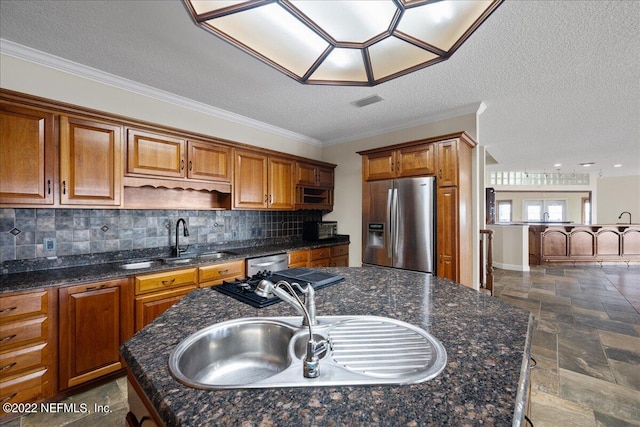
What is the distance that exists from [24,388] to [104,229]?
1.21m

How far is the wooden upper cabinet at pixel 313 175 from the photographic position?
3.87 metres

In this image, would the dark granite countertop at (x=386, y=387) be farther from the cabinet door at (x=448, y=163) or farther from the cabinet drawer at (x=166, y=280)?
the cabinet door at (x=448, y=163)

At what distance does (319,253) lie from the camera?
3.81m

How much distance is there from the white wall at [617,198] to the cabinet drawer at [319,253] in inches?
457

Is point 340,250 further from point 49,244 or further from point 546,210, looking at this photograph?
point 546,210

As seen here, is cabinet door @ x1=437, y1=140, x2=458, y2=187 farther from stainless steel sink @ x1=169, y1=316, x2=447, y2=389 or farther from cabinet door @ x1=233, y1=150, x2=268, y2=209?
stainless steel sink @ x1=169, y1=316, x2=447, y2=389

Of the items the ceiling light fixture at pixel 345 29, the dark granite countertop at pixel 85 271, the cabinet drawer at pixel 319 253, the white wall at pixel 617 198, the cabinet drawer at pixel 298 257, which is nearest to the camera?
the ceiling light fixture at pixel 345 29

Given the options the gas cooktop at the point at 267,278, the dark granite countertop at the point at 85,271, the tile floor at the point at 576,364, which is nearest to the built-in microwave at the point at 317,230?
the dark granite countertop at the point at 85,271

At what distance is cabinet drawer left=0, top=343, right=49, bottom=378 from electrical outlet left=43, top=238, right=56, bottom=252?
2.55ft

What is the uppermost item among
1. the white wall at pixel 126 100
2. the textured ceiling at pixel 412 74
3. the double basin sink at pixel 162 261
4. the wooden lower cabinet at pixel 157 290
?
the textured ceiling at pixel 412 74

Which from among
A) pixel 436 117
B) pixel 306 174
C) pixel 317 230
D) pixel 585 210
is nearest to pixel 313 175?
pixel 306 174

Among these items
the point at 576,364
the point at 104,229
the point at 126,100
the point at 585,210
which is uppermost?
the point at 126,100

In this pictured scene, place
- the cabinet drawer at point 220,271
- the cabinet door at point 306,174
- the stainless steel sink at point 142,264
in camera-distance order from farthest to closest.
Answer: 1. the cabinet door at point 306,174
2. the cabinet drawer at point 220,271
3. the stainless steel sink at point 142,264

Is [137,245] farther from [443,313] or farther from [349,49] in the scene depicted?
[443,313]
